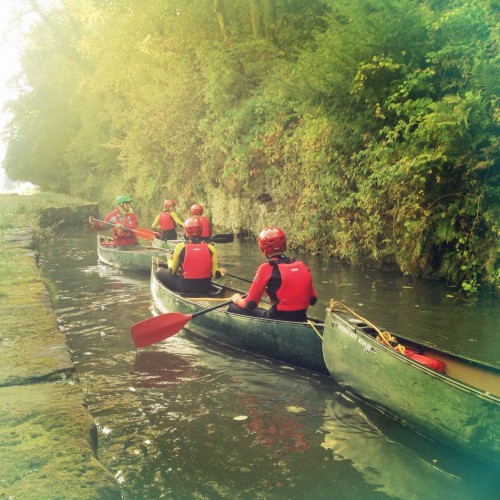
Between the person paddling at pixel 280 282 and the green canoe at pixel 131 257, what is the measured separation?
736 centimetres

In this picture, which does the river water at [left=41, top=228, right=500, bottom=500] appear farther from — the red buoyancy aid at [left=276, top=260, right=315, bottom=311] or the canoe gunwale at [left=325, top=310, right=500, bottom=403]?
the red buoyancy aid at [left=276, top=260, right=315, bottom=311]

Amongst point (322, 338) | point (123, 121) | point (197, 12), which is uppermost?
point (197, 12)

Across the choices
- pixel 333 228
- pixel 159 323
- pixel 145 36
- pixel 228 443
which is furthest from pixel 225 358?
pixel 145 36

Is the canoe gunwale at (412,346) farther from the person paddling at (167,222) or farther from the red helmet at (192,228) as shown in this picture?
the person paddling at (167,222)

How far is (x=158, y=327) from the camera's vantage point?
894cm

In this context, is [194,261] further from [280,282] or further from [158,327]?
[280,282]

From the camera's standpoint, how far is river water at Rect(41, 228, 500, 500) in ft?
16.7

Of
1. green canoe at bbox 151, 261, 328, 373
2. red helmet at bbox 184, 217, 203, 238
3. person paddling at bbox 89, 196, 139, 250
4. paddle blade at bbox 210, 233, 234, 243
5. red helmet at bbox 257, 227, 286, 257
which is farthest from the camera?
Result: person paddling at bbox 89, 196, 139, 250

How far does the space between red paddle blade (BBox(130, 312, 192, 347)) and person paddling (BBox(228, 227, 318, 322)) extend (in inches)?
50.6

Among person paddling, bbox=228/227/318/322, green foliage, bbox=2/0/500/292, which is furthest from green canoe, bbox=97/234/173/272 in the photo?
person paddling, bbox=228/227/318/322

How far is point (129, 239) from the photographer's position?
1778cm

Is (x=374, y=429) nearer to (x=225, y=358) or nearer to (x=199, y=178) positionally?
(x=225, y=358)

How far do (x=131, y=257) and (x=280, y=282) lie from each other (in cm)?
863

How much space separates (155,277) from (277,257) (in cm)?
414
